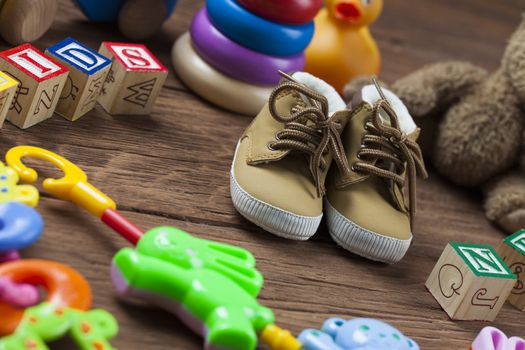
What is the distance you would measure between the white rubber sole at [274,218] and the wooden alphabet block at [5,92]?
0.36 metres

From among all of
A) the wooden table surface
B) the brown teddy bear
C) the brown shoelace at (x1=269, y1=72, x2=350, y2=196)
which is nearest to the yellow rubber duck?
the brown teddy bear

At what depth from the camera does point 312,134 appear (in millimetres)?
1243

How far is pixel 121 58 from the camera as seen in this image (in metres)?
1.33

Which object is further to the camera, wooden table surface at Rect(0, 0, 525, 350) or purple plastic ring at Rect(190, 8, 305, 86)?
purple plastic ring at Rect(190, 8, 305, 86)

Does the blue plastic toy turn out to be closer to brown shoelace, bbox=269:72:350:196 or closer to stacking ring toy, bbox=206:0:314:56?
brown shoelace, bbox=269:72:350:196

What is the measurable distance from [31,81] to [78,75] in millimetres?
93

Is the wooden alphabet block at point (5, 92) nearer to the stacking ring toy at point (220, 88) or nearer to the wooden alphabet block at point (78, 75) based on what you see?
the wooden alphabet block at point (78, 75)

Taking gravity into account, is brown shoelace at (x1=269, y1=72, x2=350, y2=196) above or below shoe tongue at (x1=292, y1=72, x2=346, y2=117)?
below

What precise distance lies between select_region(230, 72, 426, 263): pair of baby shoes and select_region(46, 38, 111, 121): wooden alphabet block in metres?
0.26

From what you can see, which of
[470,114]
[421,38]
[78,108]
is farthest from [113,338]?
[421,38]

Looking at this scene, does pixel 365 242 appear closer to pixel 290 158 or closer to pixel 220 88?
pixel 290 158

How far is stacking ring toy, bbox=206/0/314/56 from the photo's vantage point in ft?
4.93

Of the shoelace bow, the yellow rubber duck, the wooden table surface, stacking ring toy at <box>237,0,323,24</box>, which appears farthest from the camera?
the yellow rubber duck

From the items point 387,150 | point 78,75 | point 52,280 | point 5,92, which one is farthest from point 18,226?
point 387,150
